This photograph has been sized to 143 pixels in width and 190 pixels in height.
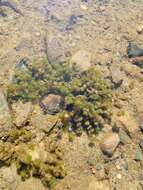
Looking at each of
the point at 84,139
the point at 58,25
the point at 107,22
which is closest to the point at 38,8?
the point at 58,25

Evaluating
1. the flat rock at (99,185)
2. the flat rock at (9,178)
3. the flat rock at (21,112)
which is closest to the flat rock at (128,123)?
the flat rock at (99,185)

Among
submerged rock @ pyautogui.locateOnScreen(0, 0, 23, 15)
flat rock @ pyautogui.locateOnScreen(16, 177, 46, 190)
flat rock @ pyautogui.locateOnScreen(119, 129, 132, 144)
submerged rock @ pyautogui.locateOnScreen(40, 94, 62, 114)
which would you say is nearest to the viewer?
flat rock @ pyautogui.locateOnScreen(16, 177, 46, 190)

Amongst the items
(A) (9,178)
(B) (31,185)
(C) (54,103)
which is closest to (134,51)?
(C) (54,103)

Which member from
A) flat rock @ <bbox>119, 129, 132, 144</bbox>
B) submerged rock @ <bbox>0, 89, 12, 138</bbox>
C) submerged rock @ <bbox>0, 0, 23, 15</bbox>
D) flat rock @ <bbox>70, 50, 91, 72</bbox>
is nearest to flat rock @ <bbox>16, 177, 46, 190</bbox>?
submerged rock @ <bbox>0, 89, 12, 138</bbox>

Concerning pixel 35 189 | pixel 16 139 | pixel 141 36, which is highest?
pixel 141 36

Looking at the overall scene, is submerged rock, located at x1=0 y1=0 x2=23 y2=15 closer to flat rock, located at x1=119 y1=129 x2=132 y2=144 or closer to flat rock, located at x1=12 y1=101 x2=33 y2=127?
flat rock, located at x1=12 y1=101 x2=33 y2=127

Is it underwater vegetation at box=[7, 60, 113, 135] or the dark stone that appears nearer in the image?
underwater vegetation at box=[7, 60, 113, 135]

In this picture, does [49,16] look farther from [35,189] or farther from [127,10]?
[35,189]

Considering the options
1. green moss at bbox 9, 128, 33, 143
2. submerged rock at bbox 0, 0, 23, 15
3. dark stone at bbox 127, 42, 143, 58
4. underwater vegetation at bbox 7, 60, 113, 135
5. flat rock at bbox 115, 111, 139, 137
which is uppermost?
submerged rock at bbox 0, 0, 23, 15
